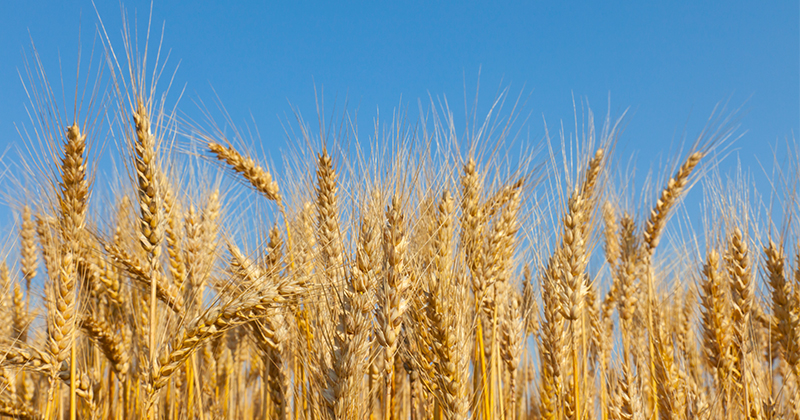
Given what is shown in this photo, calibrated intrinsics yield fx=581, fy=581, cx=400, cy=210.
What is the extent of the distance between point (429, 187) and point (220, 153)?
5.14ft

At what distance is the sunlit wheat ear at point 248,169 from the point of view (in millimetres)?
3664

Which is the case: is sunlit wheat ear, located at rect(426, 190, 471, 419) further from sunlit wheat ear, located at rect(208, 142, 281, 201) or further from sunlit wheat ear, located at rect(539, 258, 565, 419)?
sunlit wheat ear, located at rect(208, 142, 281, 201)

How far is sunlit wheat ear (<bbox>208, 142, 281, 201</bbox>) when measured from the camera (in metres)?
3.66

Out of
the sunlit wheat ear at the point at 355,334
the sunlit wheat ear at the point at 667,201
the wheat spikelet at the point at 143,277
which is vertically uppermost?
the sunlit wheat ear at the point at 667,201

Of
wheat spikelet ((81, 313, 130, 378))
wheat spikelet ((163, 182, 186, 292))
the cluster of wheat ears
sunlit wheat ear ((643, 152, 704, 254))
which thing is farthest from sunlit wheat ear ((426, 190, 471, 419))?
sunlit wheat ear ((643, 152, 704, 254))

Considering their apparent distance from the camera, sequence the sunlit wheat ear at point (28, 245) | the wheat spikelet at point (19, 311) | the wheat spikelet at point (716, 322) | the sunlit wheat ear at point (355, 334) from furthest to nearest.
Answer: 1. the sunlit wheat ear at point (28, 245)
2. the wheat spikelet at point (19, 311)
3. the wheat spikelet at point (716, 322)
4. the sunlit wheat ear at point (355, 334)

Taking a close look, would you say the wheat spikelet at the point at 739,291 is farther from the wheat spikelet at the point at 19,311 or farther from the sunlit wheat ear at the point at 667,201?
the wheat spikelet at the point at 19,311

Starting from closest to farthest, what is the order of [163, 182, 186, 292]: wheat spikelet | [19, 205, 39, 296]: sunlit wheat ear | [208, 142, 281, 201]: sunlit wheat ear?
[163, 182, 186, 292]: wheat spikelet < [208, 142, 281, 201]: sunlit wheat ear < [19, 205, 39, 296]: sunlit wheat ear

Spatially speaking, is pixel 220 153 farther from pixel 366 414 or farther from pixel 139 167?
pixel 366 414

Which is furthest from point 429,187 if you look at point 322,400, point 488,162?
point 322,400

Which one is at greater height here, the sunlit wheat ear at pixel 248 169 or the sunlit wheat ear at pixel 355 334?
the sunlit wheat ear at pixel 248 169

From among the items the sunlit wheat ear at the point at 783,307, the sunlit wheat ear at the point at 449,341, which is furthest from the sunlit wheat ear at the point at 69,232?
the sunlit wheat ear at the point at 783,307

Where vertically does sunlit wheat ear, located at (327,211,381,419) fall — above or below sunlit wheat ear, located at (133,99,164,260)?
below

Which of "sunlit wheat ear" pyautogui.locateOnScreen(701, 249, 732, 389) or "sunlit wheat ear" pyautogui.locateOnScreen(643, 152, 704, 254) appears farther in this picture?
"sunlit wheat ear" pyautogui.locateOnScreen(643, 152, 704, 254)
